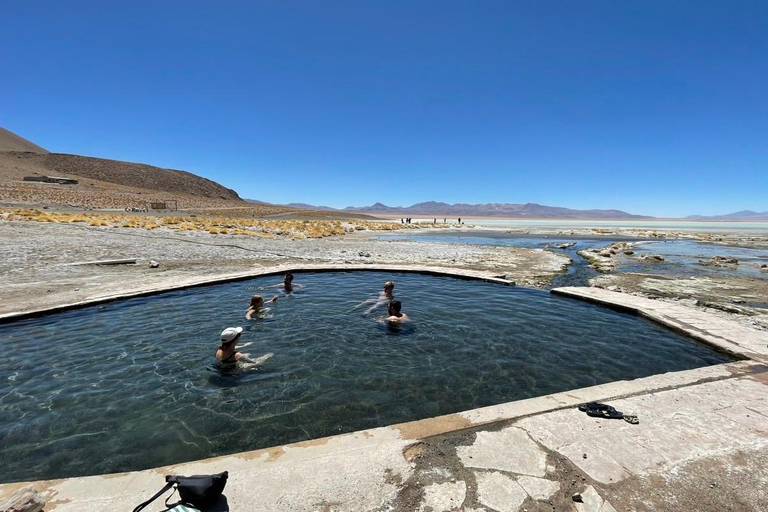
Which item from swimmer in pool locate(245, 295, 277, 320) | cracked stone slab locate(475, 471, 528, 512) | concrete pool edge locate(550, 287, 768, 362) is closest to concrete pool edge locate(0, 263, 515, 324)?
concrete pool edge locate(550, 287, 768, 362)

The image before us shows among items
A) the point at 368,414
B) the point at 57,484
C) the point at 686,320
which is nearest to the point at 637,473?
the point at 368,414

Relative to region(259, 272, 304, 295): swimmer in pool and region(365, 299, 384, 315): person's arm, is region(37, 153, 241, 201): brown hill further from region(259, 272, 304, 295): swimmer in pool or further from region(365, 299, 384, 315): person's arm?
region(365, 299, 384, 315): person's arm

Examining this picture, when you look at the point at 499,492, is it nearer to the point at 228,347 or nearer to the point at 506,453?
the point at 506,453

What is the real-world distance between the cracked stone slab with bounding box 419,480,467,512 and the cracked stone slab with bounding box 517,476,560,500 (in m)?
0.53

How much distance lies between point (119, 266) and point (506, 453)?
16.1m

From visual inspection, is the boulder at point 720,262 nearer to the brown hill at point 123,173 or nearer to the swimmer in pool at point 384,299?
the swimmer in pool at point 384,299

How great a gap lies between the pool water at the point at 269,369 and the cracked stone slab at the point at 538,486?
1953 millimetres

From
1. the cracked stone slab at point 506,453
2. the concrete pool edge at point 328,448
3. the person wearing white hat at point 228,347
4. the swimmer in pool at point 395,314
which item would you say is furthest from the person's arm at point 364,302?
the cracked stone slab at point 506,453

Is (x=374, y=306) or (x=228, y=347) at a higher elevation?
(x=228, y=347)

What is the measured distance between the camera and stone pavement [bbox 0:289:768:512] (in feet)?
9.39

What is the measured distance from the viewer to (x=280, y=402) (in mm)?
5172

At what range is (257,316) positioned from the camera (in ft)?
29.1

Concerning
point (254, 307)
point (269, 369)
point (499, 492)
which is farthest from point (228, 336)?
point (499, 492)

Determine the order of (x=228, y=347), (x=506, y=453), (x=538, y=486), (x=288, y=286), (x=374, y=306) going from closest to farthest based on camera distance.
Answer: (x=538, y=486), (x=506, y=453), (x=228, y=347), (x=374, y=306), (x=288, y=286)
